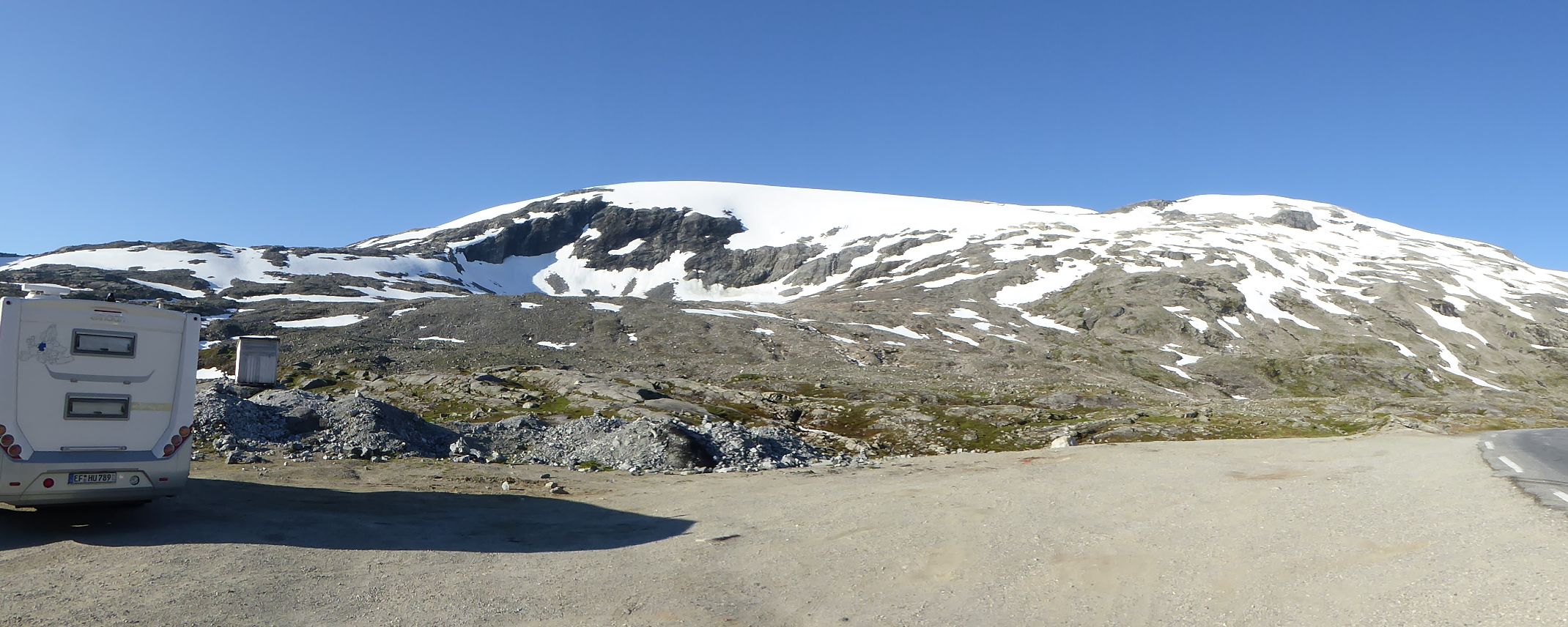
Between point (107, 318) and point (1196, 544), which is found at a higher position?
point (107, 318)

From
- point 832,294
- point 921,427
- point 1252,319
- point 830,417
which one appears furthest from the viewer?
point 832,294

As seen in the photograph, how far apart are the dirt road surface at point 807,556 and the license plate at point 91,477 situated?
3.13 feet

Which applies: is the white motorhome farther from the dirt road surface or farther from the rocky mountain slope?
the rocky mountain slope

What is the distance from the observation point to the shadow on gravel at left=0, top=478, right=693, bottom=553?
13.9 metres

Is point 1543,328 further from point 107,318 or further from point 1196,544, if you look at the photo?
point 107,318

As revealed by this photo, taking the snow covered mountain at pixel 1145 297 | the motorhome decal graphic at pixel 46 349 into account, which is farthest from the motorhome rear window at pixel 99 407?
the snow covered mountain at pixel 1145 297

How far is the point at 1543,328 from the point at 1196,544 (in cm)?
18817

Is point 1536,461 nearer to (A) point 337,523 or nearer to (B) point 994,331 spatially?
(A) point 337,523

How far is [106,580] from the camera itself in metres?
11.1

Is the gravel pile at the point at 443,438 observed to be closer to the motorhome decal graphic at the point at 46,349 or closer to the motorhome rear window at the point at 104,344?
the motorhome rear window at the point at 104,344

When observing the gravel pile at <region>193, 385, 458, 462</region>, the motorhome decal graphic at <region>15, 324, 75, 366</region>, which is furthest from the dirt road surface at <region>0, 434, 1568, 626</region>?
the gravel pile at <region>193, 385, 458, 462</region>

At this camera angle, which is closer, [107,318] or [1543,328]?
[107,318]

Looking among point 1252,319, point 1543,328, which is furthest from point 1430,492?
point 1543,328

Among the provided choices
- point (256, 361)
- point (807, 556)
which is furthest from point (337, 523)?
point (256, 361)
